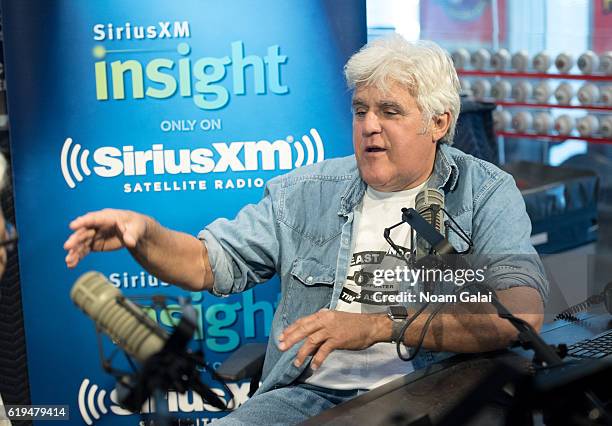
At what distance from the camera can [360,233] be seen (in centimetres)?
192

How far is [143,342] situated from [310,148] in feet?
4.79

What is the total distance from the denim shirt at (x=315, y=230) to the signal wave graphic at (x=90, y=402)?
0.64 meters

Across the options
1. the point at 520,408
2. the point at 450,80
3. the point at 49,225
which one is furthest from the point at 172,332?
the point at 49,225

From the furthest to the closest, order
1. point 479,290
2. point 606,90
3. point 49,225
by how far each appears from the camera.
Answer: point 606,90 < point 49,225 < point 479,290

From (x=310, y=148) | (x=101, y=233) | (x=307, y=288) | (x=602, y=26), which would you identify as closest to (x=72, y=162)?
(x=310, y=148)

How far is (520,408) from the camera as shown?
106 centimetres

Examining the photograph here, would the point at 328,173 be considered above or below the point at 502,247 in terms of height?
above

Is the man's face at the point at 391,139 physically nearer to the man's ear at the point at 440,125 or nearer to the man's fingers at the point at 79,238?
the man's ear at the point at 440,125

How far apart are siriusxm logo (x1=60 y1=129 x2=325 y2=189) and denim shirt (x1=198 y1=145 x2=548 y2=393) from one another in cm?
33

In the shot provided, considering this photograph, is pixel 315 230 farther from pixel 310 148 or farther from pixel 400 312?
pixel 310 148

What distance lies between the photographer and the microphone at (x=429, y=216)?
4.98 feet

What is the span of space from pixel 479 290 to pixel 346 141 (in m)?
0.98

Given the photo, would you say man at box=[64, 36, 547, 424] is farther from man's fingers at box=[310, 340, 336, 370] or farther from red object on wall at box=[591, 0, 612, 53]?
red object on wall at box=[591, 0, 612, 53]

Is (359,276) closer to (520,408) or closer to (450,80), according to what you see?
(450,80)
